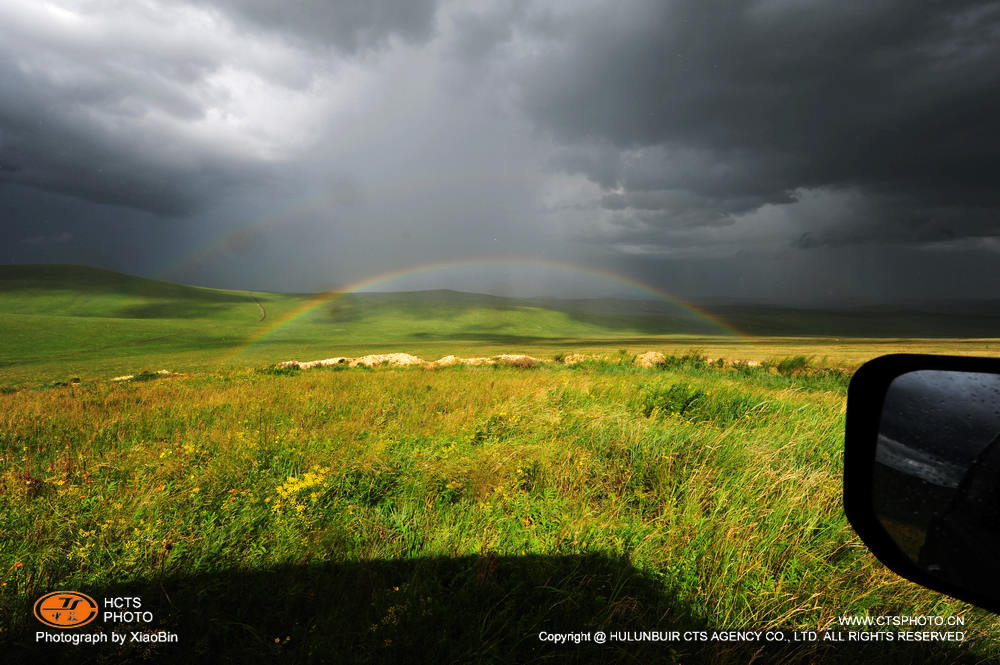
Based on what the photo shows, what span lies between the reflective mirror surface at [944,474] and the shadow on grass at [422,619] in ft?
3.67

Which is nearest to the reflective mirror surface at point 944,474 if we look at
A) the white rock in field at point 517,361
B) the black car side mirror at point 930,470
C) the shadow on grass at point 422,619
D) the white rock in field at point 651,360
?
the black car side mirror at point 930,470

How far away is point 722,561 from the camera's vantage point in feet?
8.93

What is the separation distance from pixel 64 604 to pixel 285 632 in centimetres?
149

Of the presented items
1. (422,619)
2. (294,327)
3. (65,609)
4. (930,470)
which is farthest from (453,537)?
(294,327)

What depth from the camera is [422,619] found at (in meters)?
2.33

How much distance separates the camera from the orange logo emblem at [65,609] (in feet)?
7.77

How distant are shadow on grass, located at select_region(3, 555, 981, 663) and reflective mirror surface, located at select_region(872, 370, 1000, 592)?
3.67ft

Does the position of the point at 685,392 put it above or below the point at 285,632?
above

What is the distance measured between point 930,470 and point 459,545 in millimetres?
2696

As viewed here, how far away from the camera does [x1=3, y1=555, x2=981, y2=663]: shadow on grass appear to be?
6.98ft

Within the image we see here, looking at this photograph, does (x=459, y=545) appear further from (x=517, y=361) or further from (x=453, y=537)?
(x=517, y=361)

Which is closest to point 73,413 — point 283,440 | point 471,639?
point 283,440

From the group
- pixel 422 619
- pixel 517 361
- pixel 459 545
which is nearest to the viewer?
pixel 422 619

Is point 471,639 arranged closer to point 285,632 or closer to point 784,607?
point 285,632
